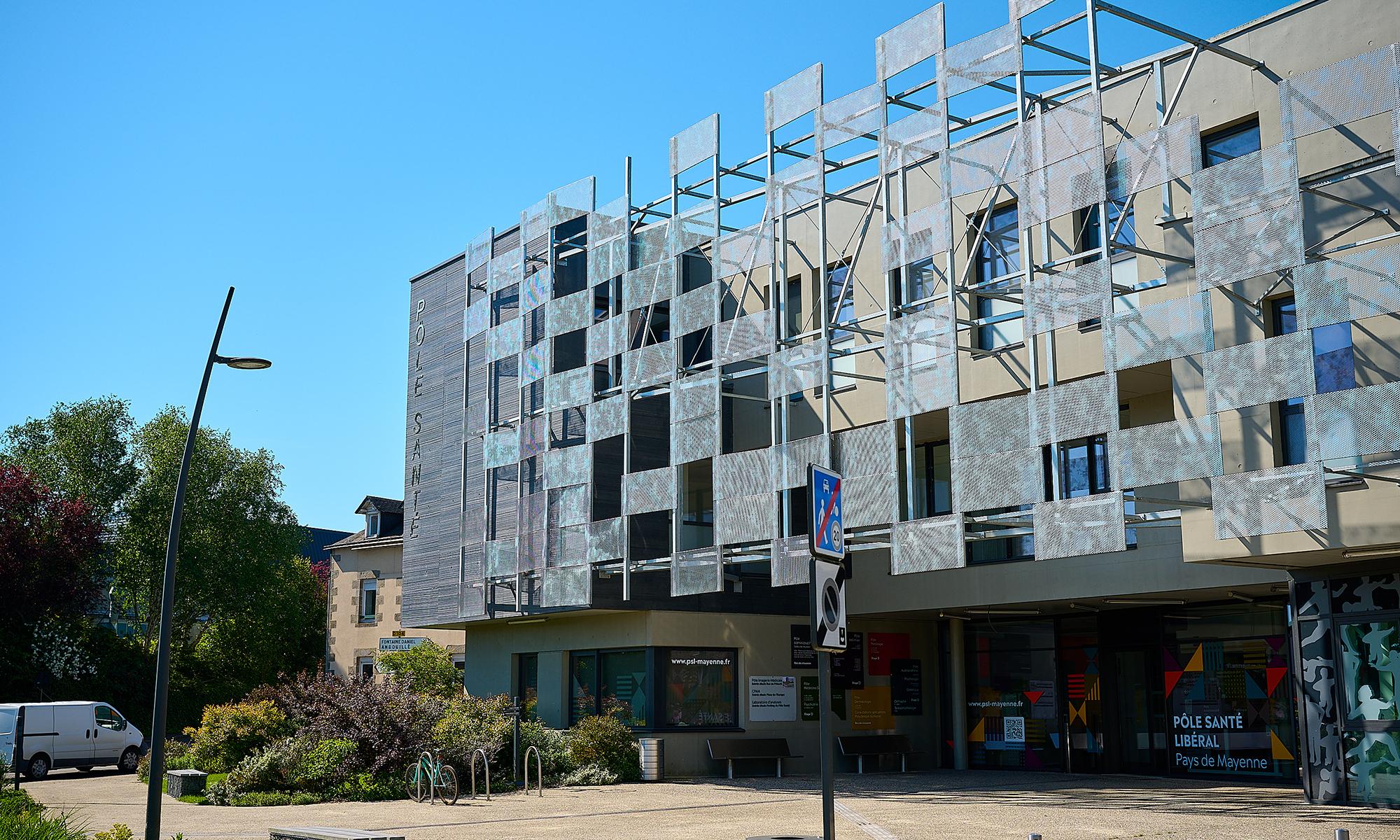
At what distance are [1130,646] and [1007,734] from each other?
135 inches

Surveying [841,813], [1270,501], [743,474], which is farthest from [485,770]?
[1270,501]

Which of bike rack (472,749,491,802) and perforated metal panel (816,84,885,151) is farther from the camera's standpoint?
perforated metal panel (816,84,885,151)

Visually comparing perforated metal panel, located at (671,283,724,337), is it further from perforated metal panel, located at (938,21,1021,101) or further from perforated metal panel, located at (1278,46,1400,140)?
perforated metal panel, located at (1278,46,1400,140)

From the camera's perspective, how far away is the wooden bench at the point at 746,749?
22344mm

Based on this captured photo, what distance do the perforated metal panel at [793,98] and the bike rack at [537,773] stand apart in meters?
11.0

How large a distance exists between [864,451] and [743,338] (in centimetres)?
324

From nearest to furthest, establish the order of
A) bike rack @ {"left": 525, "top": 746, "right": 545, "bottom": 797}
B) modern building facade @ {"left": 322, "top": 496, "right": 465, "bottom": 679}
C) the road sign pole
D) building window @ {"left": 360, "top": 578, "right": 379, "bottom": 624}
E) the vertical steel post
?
the road sign pole
the vertical steel post
bike rack @ {"left": 525, "top": 746, "right": 545, "bottom": 797}
modern building facade @ {"left": 322, "top": 496, "right": 465, "bottom": 679}
building window @ {"left": 360, "top": 578, "right": 379, "bottom": 624}

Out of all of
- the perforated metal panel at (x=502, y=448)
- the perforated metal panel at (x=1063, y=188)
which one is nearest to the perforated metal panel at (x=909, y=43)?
the perforated metal panel at (x=1063, y=188)

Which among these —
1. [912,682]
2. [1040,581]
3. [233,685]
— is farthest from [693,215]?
[233,685]

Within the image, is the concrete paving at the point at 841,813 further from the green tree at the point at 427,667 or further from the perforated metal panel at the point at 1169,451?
the green tree at the point at 427,667

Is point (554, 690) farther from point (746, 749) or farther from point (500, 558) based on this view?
point (746, 749)

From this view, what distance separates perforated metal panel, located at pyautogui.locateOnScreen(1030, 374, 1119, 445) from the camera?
15484 mm

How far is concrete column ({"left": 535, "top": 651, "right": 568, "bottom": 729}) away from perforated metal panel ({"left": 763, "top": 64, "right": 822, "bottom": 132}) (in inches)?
444

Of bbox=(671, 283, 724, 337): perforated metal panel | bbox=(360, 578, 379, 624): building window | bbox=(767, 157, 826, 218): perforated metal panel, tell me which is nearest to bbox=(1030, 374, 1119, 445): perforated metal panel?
bbox=(767, 157, 826, 218): perforated metal panel
